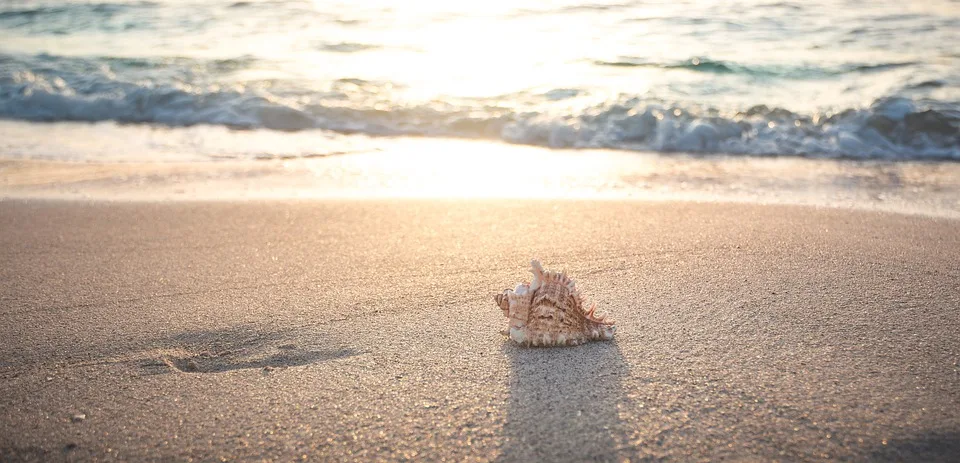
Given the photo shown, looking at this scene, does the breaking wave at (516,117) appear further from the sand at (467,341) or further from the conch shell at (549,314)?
the conch shell at (549,314)

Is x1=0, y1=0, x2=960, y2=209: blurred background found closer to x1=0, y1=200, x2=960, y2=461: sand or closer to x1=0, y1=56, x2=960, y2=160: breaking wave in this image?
x1=0, y1=56, x2=960, y2=160: breaking wave

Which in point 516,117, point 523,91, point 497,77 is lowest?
point 516,117

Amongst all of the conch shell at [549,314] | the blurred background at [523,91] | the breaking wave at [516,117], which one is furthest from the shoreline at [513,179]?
the conch shell at [549,314]

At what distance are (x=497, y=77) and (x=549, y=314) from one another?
6.96 metres

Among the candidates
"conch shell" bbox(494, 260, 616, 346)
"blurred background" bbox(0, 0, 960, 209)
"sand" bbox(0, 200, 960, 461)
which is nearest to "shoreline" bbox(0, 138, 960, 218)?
"blurred background" bbox(0, 0, 960, 209)

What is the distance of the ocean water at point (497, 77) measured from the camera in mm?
6723

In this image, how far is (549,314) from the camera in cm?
247

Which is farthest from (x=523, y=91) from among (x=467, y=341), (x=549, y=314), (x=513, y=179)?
(x=549, y=314)

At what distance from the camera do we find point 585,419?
213 cm

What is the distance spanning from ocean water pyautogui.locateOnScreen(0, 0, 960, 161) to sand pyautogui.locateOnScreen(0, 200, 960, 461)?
8.54 feet

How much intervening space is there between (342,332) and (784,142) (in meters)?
4.99

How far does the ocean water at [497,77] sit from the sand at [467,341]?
2.60 m

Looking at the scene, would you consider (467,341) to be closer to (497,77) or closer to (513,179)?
(513,179)

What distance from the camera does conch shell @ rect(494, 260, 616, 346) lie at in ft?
7.95
